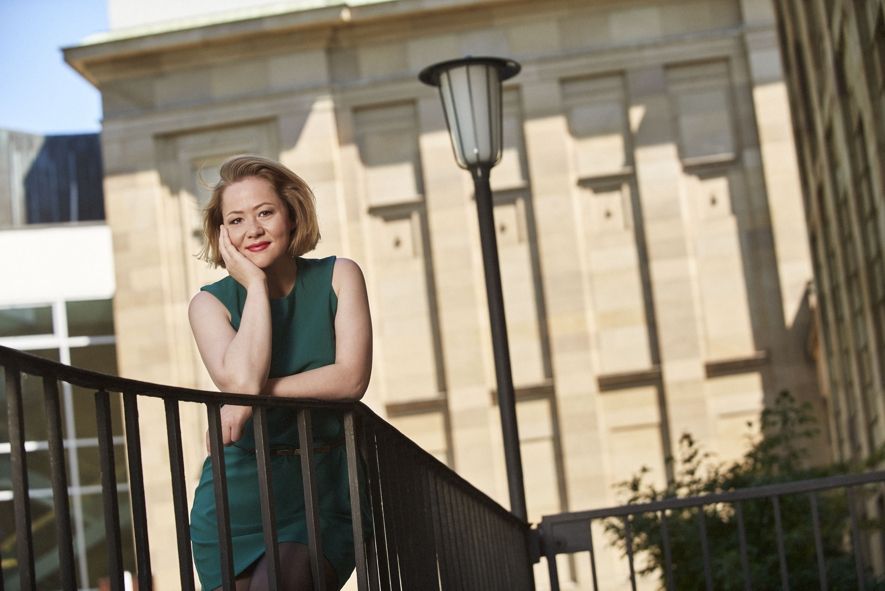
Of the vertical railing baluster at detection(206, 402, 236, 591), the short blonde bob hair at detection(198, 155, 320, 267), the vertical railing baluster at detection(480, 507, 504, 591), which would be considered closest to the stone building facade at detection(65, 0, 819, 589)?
the vertical railing baluster at detection(480, 507, 504, 591)

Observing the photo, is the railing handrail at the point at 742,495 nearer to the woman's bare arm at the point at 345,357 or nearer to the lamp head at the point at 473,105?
the lamp head at the point at 473,105

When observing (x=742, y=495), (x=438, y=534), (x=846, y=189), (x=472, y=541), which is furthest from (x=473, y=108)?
(x=846, y=189)

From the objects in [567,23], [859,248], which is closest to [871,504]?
[859,248]

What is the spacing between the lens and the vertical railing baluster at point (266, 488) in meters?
3.05

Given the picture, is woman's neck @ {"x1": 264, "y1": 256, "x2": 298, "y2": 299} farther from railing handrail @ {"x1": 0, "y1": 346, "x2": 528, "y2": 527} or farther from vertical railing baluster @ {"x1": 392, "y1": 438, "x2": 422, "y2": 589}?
vertical railing baluster @ {"x1": 392, "y1": 438, "x2": 422, "y2": 589}

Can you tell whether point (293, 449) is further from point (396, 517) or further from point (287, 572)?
point (396, 517)

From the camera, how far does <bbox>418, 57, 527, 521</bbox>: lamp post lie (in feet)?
28.5

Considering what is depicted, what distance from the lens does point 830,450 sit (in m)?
24.7

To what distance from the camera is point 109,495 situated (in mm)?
2500

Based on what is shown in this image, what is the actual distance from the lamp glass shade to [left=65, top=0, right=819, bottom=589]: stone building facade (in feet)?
55.8

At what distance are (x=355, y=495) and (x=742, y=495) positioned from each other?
4.51 m

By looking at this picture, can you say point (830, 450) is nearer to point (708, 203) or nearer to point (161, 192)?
point (708, 203)

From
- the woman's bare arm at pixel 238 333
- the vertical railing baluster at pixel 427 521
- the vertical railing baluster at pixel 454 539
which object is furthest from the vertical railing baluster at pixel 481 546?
the woman's bare arm at pixel 238 333

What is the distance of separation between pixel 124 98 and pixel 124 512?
24.8 feet
